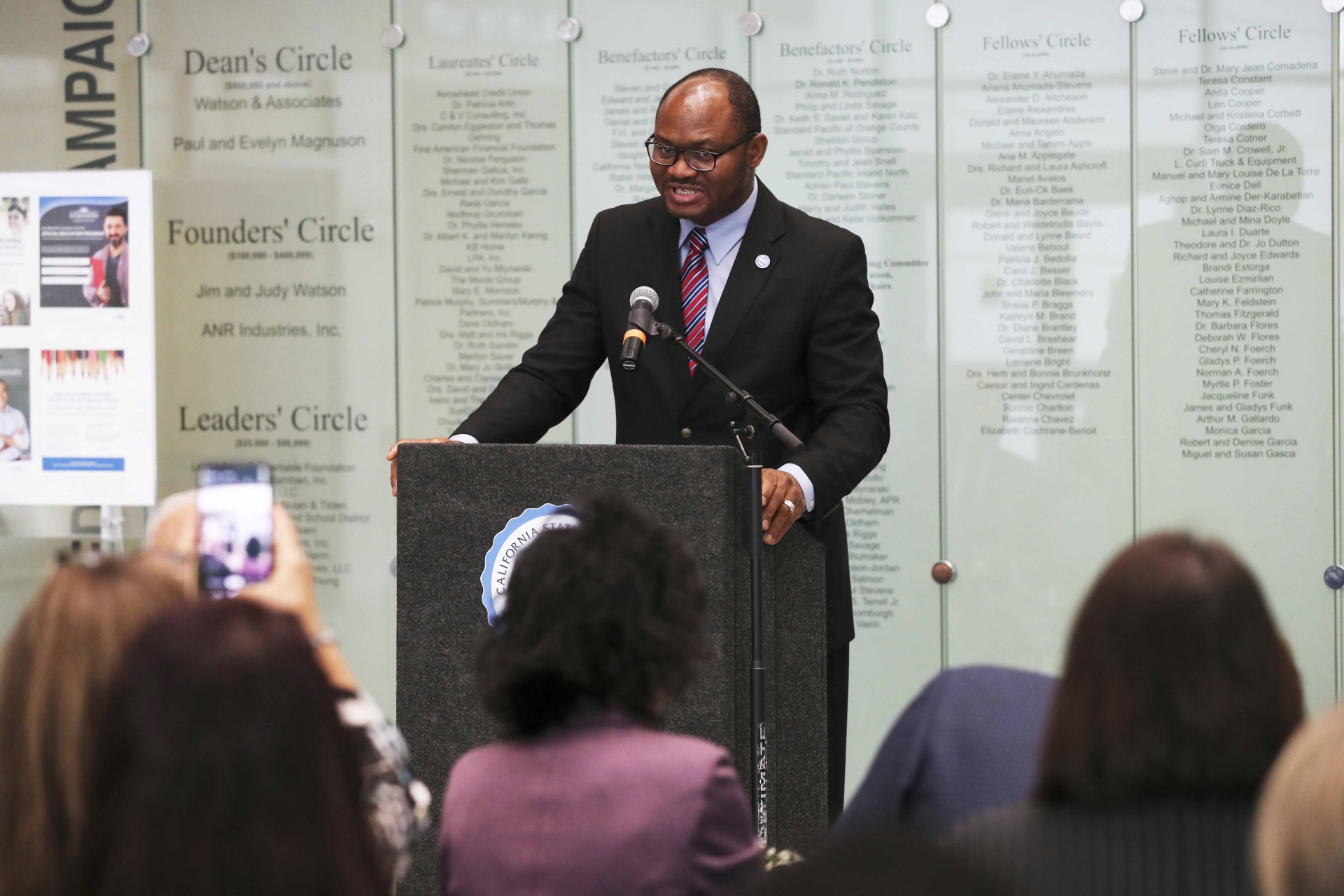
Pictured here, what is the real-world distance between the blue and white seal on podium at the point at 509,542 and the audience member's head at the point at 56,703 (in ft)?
4.19

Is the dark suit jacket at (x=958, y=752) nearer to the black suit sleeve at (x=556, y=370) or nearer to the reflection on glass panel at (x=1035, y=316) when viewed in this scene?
the black suit sleeve at (x=556, y=370)

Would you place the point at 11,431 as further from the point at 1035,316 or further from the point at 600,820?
the point at 600,820

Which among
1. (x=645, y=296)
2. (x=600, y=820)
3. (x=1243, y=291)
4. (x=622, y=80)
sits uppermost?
(x=622, y=80)

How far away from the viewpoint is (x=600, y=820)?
1.55 meters

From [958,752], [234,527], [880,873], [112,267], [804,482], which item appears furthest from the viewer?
[112,267]

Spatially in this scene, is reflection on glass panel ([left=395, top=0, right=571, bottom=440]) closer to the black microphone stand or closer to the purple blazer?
the black microphone stand

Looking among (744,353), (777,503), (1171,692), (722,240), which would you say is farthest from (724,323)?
(1171,692)

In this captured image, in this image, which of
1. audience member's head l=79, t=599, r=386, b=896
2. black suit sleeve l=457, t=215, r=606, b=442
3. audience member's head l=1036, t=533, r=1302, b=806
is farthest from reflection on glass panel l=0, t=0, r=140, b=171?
audience member's head l=1036, t=533, r=1302, b=806

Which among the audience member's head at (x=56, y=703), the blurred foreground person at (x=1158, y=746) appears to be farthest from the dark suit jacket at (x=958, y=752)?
the audience member's head at (x=56, y=703)

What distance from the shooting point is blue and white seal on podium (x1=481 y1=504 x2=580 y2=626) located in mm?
2641

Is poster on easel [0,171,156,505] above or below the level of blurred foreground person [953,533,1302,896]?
above

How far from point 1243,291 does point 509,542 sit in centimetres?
273

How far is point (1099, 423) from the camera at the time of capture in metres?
4.54

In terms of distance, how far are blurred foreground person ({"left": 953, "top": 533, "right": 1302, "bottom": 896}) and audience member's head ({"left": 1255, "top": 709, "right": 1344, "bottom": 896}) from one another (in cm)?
24
